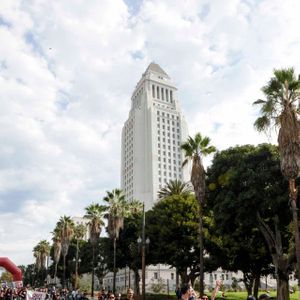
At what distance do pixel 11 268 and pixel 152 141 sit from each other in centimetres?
9431

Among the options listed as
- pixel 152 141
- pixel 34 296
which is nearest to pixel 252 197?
pixel 34 296

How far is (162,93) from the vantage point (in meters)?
143

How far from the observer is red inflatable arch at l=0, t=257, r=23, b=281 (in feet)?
119

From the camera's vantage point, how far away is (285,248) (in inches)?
1398

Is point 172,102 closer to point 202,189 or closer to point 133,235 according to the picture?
A: point 133,235

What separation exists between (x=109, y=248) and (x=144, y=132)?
76.5 meters

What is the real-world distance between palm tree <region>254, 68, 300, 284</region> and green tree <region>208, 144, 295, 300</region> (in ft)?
20.2

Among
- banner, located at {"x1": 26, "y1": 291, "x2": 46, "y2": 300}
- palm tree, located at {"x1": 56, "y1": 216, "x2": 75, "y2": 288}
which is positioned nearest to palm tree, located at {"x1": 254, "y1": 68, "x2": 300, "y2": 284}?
banner, located at {"x1": 26, "y1": 291, "x2": 46, "y2": 300}

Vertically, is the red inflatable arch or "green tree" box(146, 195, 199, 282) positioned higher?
"green tree" box(146, 195, 199, 282)

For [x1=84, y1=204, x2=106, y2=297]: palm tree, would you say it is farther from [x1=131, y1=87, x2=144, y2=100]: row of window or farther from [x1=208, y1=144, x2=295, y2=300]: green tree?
[x1=131, y1=87, x2=144, y2=100]: row of window

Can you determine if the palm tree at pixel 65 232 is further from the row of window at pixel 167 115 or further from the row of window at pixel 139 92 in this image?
the row of window at pixel 139 92

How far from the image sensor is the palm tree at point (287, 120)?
19.7 m

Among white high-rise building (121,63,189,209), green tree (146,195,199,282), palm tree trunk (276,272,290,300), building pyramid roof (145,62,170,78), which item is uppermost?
building pyramid roof (145,62,170,78)

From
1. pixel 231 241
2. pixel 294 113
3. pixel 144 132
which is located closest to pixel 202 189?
pixel 231 241
